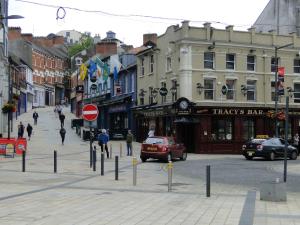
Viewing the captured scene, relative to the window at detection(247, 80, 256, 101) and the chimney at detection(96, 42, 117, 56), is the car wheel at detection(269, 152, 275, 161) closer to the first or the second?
the window at detection(247, 80, 256, 101)

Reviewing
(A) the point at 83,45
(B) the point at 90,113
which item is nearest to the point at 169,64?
(B) the point at 90,113

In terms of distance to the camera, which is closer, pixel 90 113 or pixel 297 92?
pixel 90 113

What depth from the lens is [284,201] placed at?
46.4ft

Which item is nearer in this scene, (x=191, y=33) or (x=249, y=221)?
(x=249, y=221)

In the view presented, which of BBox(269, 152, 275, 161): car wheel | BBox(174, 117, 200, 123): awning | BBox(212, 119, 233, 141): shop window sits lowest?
BBox(269, 152, 275, 161): car wheel

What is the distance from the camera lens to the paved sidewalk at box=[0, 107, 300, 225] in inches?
432

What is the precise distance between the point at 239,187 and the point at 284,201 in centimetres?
436

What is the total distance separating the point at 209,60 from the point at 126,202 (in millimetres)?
32771

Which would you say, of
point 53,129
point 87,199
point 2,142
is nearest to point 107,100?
point 53,129

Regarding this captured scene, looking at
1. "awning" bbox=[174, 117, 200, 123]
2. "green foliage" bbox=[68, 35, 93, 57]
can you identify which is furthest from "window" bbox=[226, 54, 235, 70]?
"green foliage" bbox=[68, 35, 93, 57]

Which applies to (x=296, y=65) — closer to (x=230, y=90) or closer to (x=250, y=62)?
(x=250, y=62)

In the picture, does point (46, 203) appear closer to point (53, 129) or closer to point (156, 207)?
point (156, 207)

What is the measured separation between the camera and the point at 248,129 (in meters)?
46.2

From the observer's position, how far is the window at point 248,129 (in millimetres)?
45891
